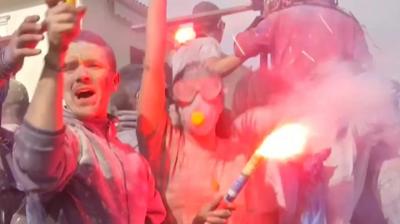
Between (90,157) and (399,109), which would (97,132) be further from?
(399,109)

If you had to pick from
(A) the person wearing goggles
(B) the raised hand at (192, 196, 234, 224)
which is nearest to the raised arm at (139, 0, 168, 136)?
(A) the person wearing goggles

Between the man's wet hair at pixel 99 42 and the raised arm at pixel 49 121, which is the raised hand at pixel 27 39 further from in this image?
the man's wet hair at pixel 99 42

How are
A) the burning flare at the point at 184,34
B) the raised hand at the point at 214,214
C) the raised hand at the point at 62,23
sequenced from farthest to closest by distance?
1. the burning flare at the point at 184,34
2. the raised hand at the point at 214,214
3. the raised hand at the point at 62,23

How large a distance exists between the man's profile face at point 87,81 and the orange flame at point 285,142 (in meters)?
0.19

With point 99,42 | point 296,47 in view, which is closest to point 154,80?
point 99,42

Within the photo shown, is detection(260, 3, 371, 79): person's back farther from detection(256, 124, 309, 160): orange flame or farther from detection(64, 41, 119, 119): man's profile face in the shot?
detection(64, 41, 119, 119): man's profile face

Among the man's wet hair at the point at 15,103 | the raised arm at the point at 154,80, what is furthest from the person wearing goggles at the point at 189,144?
the man's wet hair at the point at 15,103

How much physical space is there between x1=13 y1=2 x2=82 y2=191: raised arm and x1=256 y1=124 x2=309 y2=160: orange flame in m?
0.26

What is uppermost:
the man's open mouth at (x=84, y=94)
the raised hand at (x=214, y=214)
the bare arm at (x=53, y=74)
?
the bare arm at (x=53, y=74)

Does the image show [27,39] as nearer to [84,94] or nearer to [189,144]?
[84,94]

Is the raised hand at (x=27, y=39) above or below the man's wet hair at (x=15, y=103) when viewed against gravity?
above

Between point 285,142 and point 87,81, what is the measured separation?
0.24 metres

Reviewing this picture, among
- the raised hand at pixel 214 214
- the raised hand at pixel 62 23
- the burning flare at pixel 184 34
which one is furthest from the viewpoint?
the burning flare at pixel 184 34

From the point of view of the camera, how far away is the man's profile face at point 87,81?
0.70 m
